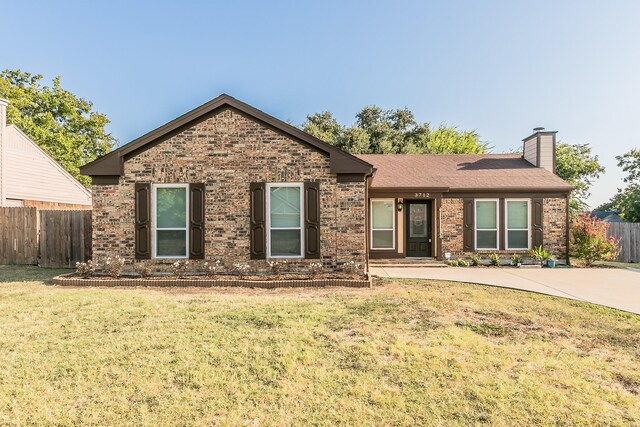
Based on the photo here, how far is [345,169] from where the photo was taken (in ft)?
29.2

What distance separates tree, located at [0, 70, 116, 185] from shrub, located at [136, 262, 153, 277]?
2369 cm

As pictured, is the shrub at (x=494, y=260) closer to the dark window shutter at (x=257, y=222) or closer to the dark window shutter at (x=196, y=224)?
the dark window shutter at (x=257, y=222)

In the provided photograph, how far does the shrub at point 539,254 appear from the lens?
12.3m

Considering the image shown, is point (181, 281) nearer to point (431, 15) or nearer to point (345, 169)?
point (345, 169)

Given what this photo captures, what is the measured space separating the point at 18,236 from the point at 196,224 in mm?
7283

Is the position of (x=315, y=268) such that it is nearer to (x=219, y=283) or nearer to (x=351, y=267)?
(x=351, y=267)

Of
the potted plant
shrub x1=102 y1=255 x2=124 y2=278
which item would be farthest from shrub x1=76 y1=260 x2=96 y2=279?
the potted plant

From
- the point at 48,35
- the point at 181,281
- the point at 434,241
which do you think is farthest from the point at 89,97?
the point at 434,241

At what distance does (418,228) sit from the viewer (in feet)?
43.3

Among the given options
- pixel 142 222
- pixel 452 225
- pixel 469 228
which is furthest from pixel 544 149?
pixel 142 222

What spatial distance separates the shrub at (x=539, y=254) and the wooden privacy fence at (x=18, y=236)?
1751 centimetres

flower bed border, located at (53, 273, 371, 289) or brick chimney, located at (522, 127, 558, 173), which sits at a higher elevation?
brick chimney, located at (522, 127, 558, 173)

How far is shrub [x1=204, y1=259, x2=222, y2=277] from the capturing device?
342 inches

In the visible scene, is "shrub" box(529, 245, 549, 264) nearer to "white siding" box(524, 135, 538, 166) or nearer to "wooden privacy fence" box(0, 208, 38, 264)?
"white siding" box(524, 135, 538, 166)
